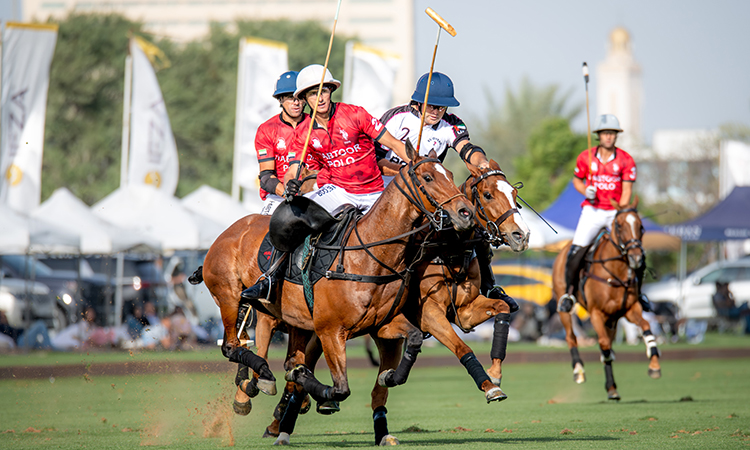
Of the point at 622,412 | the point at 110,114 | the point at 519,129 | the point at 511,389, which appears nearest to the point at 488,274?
the point at 622,412

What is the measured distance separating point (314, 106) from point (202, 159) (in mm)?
44338

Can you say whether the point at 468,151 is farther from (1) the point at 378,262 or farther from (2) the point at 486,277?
(1) the point at 378,262

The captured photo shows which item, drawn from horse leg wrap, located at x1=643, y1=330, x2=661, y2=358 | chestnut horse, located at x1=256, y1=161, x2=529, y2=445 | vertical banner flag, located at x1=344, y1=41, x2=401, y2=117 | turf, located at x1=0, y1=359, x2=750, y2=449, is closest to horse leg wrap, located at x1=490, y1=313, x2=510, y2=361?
chestnut horse, located at x1=256, y1=161, x2=529, y2=445

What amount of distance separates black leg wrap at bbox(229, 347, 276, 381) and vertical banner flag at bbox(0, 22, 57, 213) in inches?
452

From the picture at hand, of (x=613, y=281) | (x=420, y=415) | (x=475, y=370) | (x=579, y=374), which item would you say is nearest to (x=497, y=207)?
(x=475, y=370)

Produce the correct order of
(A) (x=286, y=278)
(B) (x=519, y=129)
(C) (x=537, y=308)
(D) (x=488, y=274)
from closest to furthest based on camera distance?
(A) (x=286, y=278)
(D) (x=488, y=274)
(C) (x=537, y=308)
(B) (x=519, y=129)

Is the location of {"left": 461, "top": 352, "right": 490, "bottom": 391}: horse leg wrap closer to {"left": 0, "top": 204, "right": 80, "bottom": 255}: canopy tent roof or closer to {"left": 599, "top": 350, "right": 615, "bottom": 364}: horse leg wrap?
{"left": 599, "top": 350, "right": 615, "bottom": 364}: horse leg wrap

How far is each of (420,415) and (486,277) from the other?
2987mm

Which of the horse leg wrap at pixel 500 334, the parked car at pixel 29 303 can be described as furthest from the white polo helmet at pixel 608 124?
the parked car at pixel 29 303

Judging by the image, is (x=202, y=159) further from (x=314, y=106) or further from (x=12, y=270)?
(x=314, y=106)

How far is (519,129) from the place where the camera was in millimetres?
65062

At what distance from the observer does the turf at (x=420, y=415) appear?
26.0 feet

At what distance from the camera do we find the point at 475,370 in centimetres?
688

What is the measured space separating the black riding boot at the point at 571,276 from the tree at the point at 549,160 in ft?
110
